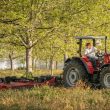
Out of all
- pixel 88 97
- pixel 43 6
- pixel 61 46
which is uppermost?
pixel 43 6

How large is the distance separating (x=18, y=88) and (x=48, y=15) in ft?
24.8

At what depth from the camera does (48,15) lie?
22312mm

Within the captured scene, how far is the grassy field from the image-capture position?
34.2 ft

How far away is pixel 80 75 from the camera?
1661cm

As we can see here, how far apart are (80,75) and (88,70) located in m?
0.45

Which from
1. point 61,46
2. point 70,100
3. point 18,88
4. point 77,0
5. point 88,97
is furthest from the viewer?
point 61,46

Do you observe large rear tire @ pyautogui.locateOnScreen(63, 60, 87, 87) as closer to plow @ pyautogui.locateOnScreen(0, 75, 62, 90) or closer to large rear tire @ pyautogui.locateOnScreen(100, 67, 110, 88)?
plow @ pyautogui.locateOnScreen(0, 75, 62, 90)

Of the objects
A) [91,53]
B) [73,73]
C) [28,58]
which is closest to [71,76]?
[73,73]

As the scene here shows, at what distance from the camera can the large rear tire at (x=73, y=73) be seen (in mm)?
16625

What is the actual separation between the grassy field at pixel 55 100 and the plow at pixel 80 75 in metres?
1.62

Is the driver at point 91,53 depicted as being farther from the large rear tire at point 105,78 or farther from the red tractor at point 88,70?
the large rear tire at point 105,78

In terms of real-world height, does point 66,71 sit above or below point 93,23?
below

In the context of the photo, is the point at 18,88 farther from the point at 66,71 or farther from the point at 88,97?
the point at 88,97

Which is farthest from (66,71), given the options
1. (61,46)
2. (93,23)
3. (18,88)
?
(61,46)
